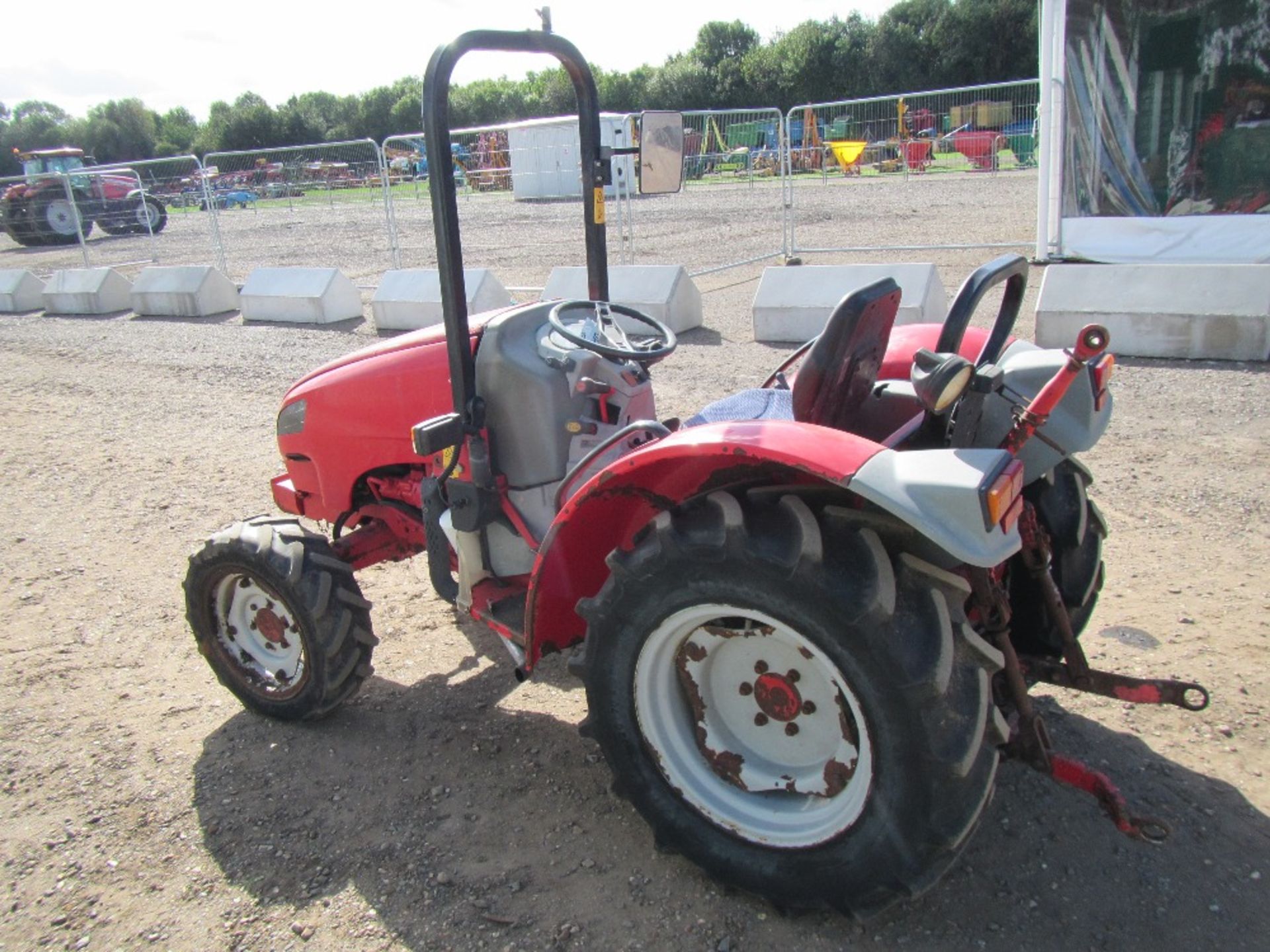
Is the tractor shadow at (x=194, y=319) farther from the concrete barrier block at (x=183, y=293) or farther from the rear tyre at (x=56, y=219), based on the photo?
the rear tyre at (x=56, y=219)

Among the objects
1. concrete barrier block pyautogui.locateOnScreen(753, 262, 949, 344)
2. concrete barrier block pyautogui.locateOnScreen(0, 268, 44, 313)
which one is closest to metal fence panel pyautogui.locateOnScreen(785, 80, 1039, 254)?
concrete barrier block pyautogui.locateOnScreen(753, 262, 949, 344)

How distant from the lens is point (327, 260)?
16.5 metres

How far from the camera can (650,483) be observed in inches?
94.0

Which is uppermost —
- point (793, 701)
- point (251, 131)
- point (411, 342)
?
point (251, 131)

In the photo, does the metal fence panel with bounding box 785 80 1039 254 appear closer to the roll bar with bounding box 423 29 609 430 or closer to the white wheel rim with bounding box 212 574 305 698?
the roll bar with bounding box 423 29 609 430

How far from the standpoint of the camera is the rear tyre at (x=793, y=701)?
1.93 metres

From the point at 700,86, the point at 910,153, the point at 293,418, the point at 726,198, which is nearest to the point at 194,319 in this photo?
the point at 293,418

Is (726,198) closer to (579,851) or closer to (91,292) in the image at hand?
(91,292)

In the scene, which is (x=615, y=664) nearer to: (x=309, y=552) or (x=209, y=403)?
(x=309, y=552)

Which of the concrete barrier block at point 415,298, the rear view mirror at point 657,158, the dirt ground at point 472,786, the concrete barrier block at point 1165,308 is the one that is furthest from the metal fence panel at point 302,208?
the rear view mirror at point 657,158

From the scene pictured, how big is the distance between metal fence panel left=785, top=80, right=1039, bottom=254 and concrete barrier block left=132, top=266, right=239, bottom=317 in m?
8.67

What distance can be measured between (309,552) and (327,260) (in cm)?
1466

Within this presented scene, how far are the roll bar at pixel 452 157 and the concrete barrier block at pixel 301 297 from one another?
27.5ft

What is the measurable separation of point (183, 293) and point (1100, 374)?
1199 cm
